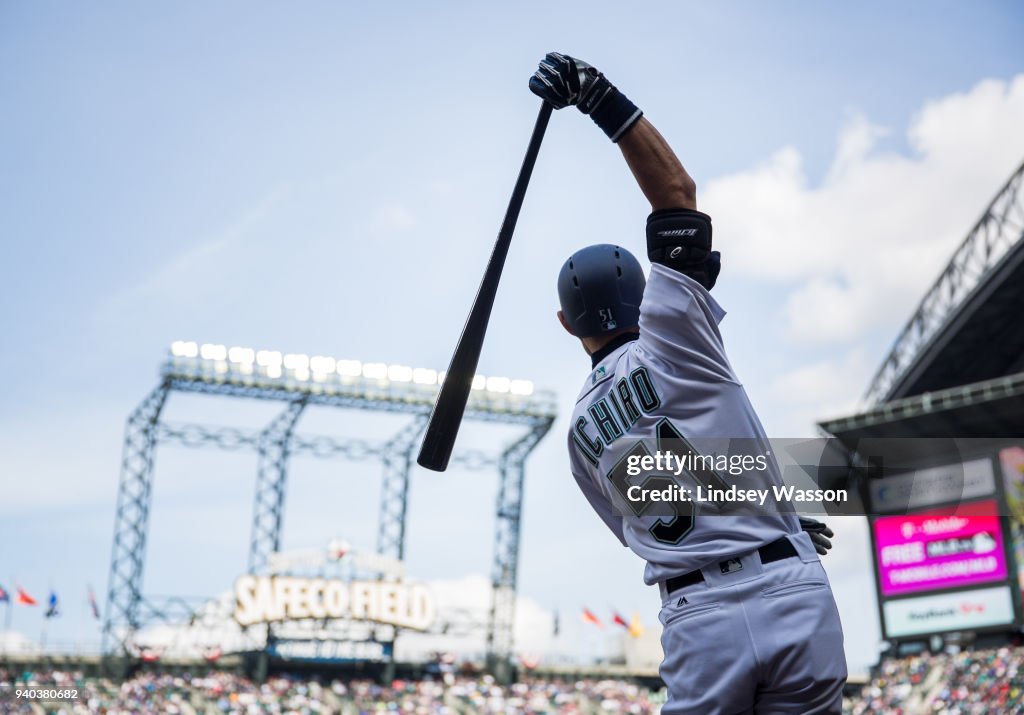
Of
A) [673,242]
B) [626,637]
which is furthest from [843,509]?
[626,637]

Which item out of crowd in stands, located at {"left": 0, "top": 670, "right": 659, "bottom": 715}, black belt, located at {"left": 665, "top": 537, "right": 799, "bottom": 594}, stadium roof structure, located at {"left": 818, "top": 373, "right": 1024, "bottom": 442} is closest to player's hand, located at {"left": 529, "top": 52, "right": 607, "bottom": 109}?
black belt, located at {"left": 665, "top": 537, "right": 799, "bottom": 594}

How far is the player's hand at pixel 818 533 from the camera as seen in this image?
2.74m

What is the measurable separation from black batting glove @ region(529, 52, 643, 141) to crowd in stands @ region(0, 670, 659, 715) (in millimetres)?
30400

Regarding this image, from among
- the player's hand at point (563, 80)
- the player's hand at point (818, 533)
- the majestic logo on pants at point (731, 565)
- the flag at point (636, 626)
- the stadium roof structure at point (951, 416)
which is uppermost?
the stadium roof structure at point (951, 416)

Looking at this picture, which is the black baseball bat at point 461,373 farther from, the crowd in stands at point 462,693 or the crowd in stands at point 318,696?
the crowd in stands at point 318,696

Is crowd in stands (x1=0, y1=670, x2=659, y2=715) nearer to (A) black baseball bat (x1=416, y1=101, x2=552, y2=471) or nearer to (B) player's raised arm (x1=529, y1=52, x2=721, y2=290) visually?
(A) black baseball bat (x1=416, y1=101, x2=552, y2=471)

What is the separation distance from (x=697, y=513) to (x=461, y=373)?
91 centimetres

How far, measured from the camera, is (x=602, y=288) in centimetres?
282

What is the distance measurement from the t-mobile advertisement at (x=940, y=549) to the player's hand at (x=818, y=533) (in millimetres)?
28561

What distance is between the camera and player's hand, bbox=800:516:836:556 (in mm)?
2744

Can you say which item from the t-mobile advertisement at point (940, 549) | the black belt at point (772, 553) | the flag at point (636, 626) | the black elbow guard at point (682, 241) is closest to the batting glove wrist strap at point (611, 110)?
the black elbow guard at point (682, 241)

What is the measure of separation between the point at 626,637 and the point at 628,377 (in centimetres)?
4623

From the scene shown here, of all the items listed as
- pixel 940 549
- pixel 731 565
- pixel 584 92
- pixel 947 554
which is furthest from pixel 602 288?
pixel 940 549

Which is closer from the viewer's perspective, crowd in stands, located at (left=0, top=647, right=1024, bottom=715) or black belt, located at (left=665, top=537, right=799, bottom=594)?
black belt, located at (left=665, top=537, right=799, bottom=594)
